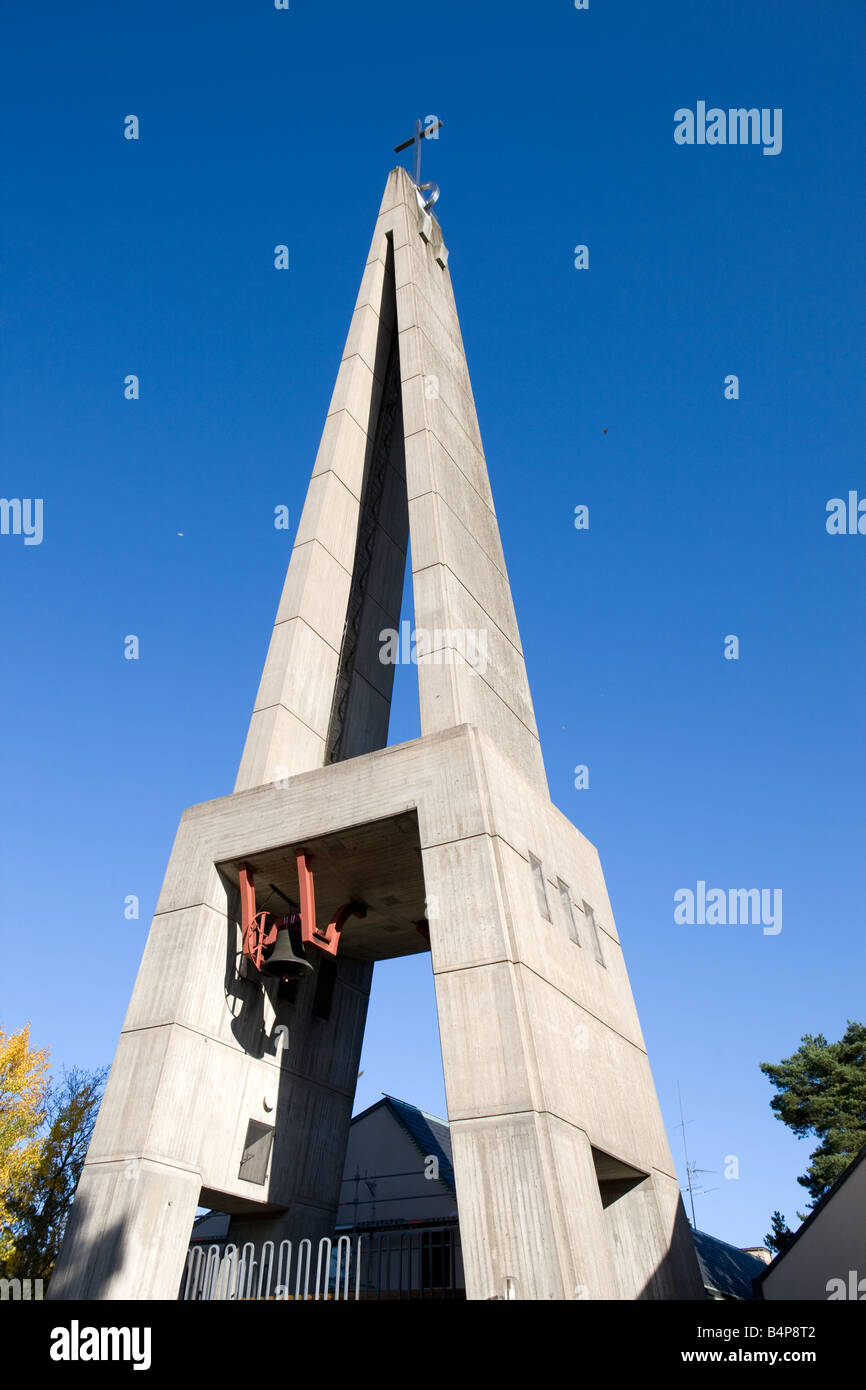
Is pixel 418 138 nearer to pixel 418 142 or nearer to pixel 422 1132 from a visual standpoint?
pixel 418 142

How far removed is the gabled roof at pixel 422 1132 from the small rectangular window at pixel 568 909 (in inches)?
460

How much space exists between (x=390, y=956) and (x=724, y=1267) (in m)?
21.2

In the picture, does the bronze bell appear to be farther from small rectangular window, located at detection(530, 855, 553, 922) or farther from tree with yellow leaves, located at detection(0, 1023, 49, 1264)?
tree with yellow leaves, located at detection(0, 1023, 49, 1264)

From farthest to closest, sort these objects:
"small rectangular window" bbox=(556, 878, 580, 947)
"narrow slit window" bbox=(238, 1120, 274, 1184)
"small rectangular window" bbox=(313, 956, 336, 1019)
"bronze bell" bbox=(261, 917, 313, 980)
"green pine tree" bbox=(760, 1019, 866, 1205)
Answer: "green pine tree" bbox=(760, 1019, 866, 1205) < "small rectangular window" bbox=(313, 956, 336, 1019) < "small rectangular window" bbox=(556, 878, 580, 947) < "narrow slit window" bbox=(238, 1120, 274, 1184) < "bronze bell" bbox=(261, 917, 313, 980)

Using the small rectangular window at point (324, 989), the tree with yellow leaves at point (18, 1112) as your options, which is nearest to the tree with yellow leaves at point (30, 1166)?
the tree with yellow leaves at point (18, 1112)

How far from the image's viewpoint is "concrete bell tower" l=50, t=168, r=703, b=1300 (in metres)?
9.76

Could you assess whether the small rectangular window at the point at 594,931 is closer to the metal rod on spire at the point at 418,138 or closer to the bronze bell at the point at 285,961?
the bronze bell at the point at 285,961

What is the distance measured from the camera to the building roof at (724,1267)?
25656 millimetres

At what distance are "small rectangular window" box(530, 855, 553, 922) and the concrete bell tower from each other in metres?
0.06

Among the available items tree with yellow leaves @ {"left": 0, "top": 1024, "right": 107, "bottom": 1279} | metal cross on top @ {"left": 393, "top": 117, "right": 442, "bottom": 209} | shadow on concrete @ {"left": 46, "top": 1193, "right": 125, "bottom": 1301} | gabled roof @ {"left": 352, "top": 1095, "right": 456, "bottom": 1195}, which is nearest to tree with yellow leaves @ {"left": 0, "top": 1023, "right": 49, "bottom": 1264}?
tree with yellow leaves @ {"left": 0, "top": 1024, "right": 107, "bottom": 1279}

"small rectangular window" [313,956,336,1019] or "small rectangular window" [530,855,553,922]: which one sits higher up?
"small rectangular window" [530,855,553,922]

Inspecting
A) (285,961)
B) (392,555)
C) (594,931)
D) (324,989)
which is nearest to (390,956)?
(324,989)

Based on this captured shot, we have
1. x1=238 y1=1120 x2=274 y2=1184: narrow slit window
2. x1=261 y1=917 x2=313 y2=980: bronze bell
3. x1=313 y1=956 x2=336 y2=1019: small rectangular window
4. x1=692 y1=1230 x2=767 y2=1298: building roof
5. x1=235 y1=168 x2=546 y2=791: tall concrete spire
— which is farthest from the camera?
x1=692 y1=1230 x2=767 y2=1298: building roof
